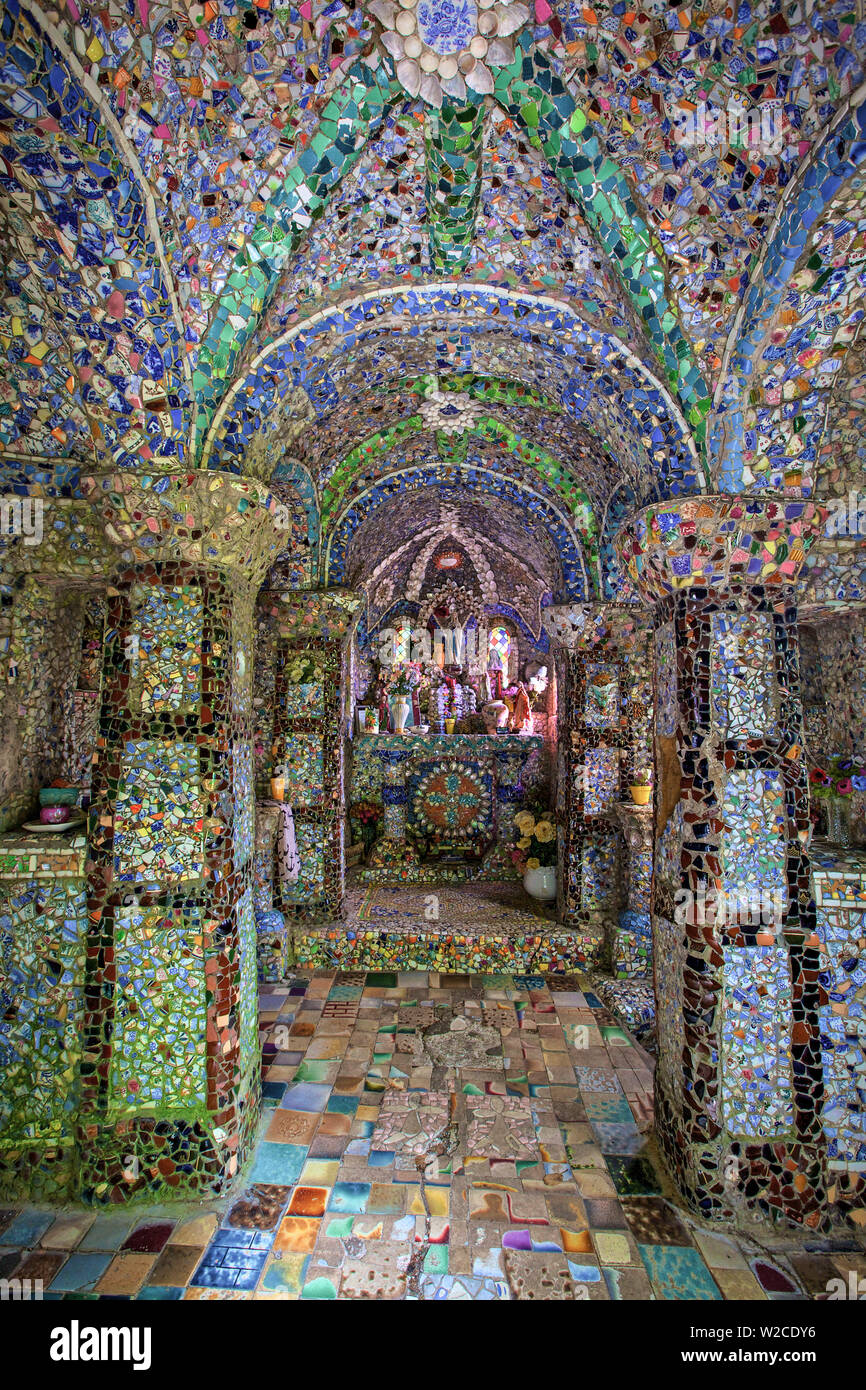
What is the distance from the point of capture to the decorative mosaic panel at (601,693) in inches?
271

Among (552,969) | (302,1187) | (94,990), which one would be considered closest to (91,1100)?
(94,990)

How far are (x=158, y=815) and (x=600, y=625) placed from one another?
4679 mm

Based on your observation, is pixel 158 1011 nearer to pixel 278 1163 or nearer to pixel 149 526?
pixel 278 1163

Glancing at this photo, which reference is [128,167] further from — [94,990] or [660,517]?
[94,990]

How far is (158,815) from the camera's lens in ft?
12.0

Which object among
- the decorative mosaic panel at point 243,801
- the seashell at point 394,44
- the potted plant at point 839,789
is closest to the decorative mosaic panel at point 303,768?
the decorative mosaic panel at point 243,801

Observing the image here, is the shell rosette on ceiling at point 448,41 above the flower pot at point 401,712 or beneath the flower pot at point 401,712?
above

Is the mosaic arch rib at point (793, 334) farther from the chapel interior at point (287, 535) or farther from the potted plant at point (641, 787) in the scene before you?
the potted plant at point (641, 787)

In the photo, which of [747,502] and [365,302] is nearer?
[747,502]

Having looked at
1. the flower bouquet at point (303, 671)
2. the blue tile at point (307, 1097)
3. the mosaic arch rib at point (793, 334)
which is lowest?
the blue tile at point (307, 1097)

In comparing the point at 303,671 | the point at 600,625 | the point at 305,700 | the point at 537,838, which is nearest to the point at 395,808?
the point at 537,838

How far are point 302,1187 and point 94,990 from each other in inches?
61.9

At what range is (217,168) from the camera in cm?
312

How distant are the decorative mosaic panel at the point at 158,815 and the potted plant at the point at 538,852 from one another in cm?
473
